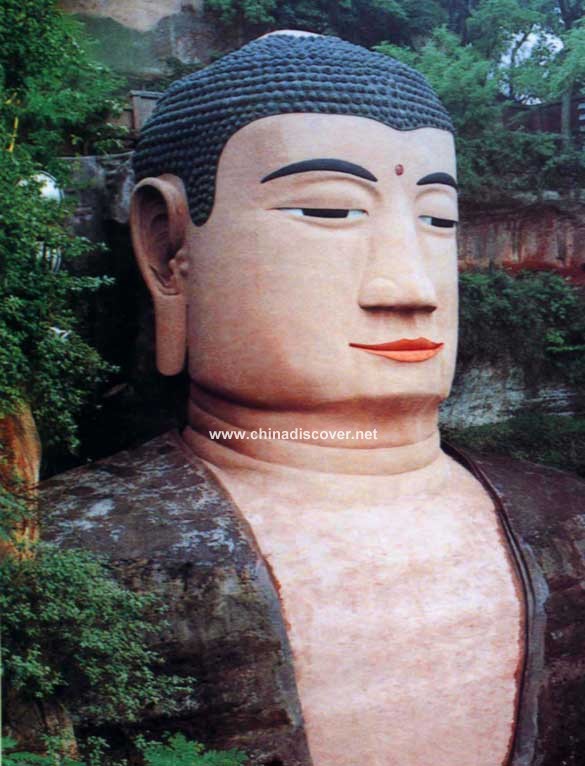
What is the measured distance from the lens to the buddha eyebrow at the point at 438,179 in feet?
18.6

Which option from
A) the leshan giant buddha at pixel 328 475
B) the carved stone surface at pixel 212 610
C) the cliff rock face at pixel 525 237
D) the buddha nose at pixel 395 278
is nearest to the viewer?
the carved stone surface at pixel 212 610

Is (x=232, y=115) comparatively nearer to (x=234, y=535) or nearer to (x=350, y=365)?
(x=350, y=365)

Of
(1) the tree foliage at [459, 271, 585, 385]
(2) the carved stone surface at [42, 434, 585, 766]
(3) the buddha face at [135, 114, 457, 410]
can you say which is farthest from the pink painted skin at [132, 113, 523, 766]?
(1) the tree foliage at [459, 271, 585, 385]

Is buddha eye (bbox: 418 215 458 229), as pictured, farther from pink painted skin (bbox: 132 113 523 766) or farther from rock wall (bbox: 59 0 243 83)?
rock wall (bbox: 59 0 243 83)

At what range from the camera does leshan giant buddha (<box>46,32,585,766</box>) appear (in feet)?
16.1

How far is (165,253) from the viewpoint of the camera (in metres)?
6.09

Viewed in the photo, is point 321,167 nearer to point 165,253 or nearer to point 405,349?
point 405,349

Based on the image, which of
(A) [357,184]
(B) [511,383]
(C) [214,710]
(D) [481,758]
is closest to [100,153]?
(A) [357,184]

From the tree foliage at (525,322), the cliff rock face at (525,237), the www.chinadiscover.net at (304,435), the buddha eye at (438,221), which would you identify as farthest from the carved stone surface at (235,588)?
the cliff rock face at (525,237)

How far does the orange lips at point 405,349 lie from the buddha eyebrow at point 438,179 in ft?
2.83

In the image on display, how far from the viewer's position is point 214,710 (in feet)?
15.5

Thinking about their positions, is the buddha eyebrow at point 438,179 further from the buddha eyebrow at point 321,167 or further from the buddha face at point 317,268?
the buddha eyebrow at point 321,167

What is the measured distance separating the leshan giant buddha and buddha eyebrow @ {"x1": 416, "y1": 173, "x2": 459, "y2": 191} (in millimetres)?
12

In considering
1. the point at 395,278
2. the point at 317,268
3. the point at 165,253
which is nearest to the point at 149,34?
the point at 165,253
